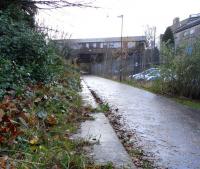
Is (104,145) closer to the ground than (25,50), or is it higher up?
closer to the ground

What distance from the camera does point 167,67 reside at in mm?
17031

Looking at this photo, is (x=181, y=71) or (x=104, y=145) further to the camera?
(x=181, y=71)

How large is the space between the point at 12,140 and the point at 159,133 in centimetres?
364

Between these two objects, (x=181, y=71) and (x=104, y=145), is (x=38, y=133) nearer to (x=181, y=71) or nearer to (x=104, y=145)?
(x=104, y=145)

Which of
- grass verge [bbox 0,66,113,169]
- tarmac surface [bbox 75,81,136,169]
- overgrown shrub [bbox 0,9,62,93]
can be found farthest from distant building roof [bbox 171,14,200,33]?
tarmac surface [bbox 75,81,136,169]

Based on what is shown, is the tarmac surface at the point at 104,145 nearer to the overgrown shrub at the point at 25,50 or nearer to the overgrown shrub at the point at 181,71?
the overgrown shrub at the point at 25,50

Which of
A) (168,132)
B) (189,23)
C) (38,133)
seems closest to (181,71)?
(168,132)

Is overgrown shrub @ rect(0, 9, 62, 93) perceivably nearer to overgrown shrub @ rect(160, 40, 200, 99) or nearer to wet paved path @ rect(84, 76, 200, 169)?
wet paved path @ rect(84, 76, 200, 169)

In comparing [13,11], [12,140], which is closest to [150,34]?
[13,11]

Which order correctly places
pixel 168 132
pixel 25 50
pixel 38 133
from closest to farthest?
1. pixel 38 133
2. pixel 168 132
3. pixel 25 50

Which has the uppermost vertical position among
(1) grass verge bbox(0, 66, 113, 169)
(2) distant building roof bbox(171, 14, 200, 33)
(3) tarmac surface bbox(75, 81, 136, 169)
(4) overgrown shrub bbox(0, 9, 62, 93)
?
(2) distant building roof bbox(171, 14, 200, 33)

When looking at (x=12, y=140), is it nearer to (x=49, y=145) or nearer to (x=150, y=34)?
(x=49, y=145)

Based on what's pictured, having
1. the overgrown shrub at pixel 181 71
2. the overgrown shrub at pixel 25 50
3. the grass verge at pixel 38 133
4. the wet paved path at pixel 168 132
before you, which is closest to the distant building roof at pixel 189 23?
the overgrown shrub at pixel 181 71

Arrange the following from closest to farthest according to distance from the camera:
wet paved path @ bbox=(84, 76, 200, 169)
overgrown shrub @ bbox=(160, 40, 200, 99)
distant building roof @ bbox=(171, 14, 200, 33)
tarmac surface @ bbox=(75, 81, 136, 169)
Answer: tarmac surface @ bbox=(75, 81, 136, 169) → wet paved path @ bbox=(84, 76, 200, 169) → overgrown shrub @ bbox=(160, 40, 200, 99) → distant building roof @ bbox=(171, 14, 200, 33)
